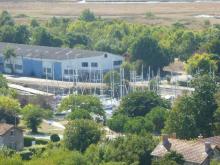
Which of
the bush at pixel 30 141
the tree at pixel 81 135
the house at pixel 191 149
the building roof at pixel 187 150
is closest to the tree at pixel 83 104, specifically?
Answer: the bush at pixel 30 141

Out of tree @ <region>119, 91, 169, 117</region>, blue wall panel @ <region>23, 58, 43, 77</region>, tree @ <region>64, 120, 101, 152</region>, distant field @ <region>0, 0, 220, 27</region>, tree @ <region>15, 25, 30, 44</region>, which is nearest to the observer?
tree @ <region>64, 120, 101, 152</region>

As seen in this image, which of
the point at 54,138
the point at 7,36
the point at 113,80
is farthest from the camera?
the point at 7,36

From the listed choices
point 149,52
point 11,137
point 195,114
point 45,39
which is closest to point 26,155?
point 11,137

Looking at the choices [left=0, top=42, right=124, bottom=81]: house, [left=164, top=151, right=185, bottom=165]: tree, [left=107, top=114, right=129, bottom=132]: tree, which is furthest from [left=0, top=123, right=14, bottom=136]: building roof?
[left=0, top=42, right=124, bottom=81]: house

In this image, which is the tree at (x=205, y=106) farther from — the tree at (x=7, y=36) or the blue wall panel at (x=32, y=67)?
the tree at (x=7, y=36)

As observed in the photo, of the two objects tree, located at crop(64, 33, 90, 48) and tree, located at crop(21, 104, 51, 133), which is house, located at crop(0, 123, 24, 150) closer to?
tree, located at crop(21, 104, 51, 133)

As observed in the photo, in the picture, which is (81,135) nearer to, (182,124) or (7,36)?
(182,124)

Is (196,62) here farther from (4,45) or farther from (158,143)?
(158,143)
